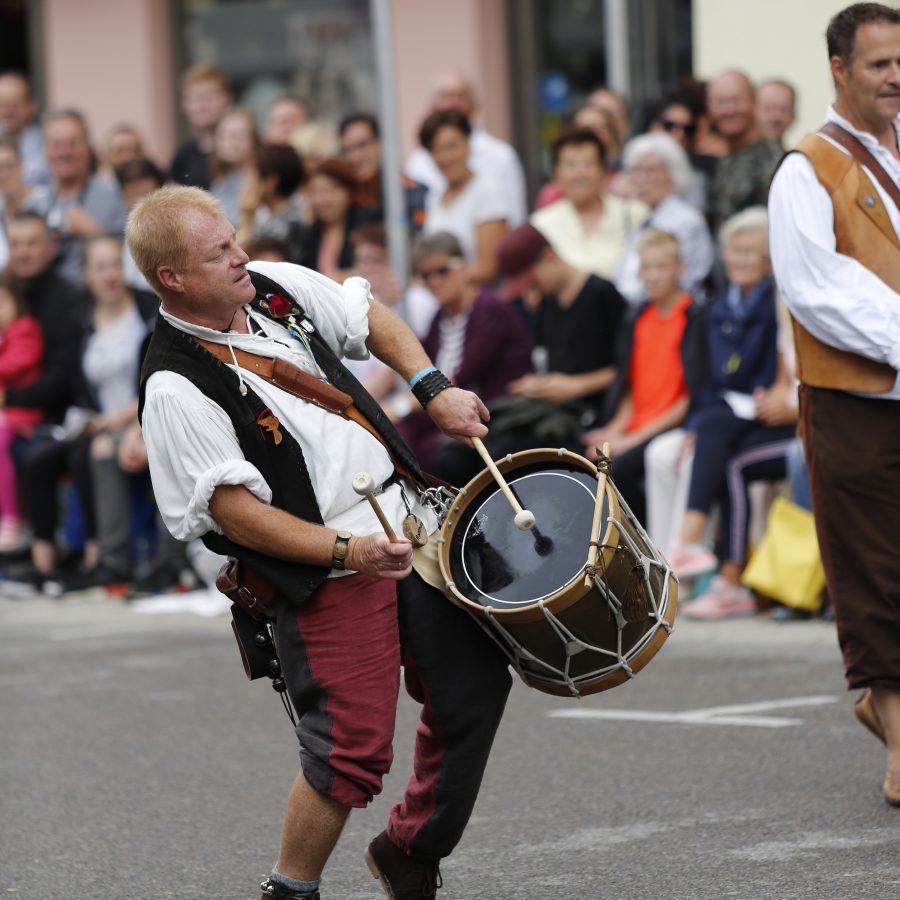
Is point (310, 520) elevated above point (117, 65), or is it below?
below

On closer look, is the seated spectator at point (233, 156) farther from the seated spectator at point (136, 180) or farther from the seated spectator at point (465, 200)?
the seated spectator at point (465, 200)

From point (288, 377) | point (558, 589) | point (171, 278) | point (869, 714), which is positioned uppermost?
point (171, 278)

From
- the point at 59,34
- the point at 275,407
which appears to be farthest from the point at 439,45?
the point at 275,407

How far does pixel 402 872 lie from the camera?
201 inches

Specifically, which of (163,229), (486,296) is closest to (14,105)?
(486,296)

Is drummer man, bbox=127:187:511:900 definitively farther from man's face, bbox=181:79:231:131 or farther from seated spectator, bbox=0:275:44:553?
man's face, bbox=181:79:231:131

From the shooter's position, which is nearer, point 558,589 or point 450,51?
point 558,589

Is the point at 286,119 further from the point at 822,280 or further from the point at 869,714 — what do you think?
the point at 869,714

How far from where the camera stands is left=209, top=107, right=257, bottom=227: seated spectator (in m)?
13.2

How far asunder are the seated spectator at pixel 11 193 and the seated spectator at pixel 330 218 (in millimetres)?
3085

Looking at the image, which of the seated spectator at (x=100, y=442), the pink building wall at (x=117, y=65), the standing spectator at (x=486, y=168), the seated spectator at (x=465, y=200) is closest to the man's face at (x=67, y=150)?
the seated spectator at (x=100, y=442)

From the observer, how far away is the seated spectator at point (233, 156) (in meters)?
13.2

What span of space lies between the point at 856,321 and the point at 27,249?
856 cm

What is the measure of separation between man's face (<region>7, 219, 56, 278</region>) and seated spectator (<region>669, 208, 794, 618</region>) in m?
4.96
